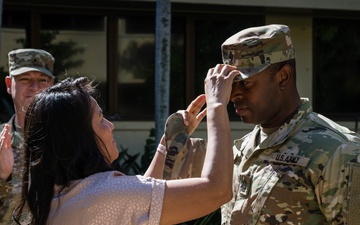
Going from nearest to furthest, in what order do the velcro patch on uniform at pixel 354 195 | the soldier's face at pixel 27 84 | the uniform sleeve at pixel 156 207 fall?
1. the uniform sleeve at pixel 156 207
2. the velcro patch on uniform at pixel 354 195
3. the soldier's face at pixel 27 84

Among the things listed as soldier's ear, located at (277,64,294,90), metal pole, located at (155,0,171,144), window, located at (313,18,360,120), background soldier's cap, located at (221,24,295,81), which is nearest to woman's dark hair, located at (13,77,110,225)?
background soldier's cap, located at (221,24,295,81)

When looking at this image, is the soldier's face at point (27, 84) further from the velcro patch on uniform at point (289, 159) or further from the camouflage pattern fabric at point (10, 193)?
the velcro patch on uniform at point (289, 159)

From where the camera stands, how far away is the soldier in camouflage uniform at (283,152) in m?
2.35

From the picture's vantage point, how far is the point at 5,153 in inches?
107

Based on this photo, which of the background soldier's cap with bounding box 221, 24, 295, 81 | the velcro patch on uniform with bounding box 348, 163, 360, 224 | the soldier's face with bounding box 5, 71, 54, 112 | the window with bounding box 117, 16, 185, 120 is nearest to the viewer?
the velcro patch on uniform with bounding box 348, 163, 360, 224

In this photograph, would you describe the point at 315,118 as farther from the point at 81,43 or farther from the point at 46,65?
the point at 81,43

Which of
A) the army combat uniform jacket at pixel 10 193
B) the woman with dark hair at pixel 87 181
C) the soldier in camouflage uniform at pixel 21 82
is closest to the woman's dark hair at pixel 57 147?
the woman with dark hair at pixel 87 181

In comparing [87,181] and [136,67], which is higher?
[136,67]

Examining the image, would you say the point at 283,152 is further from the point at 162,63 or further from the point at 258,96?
the point at 162,63

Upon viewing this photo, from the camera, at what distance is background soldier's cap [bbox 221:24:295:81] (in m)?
2.54

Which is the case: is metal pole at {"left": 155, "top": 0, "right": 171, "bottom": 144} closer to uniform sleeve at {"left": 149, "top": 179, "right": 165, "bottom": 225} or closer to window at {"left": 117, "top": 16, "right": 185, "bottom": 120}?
window at {"left": 117, "top": 16, "right": 185, "bottom": 120}

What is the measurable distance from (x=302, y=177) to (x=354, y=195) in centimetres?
19

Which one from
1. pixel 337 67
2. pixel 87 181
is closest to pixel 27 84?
pixel 87 181

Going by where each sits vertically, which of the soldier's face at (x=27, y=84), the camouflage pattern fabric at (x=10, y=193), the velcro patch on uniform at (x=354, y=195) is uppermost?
the soldier's face at (x=27, y=84)
